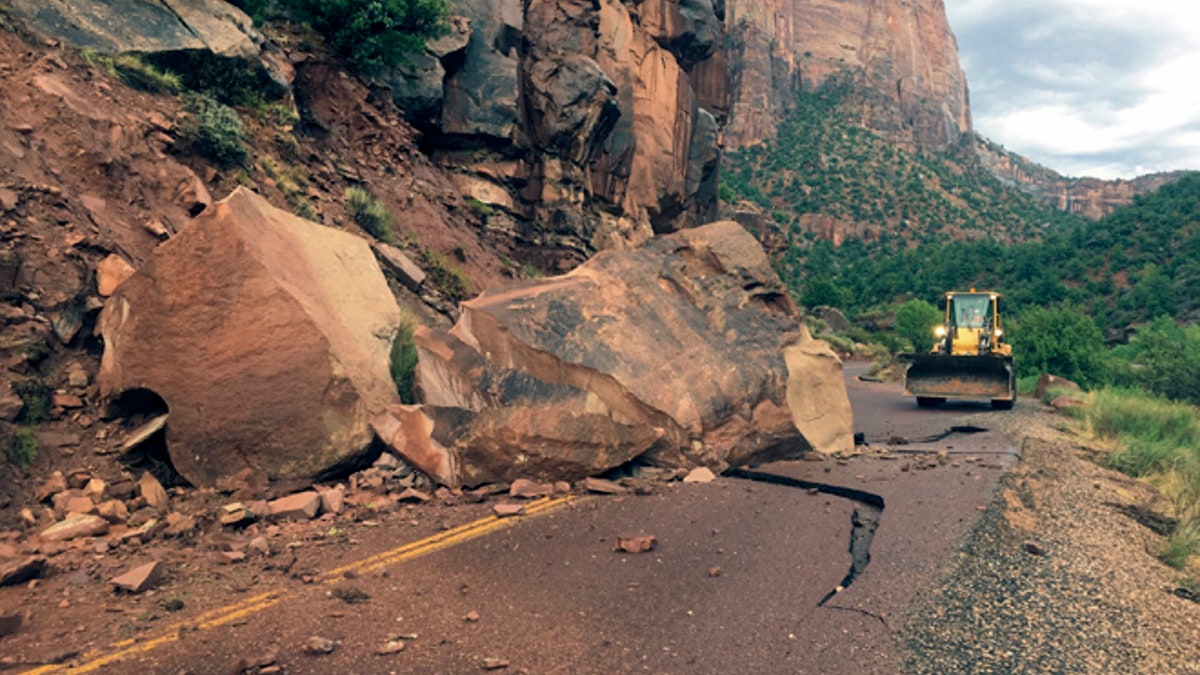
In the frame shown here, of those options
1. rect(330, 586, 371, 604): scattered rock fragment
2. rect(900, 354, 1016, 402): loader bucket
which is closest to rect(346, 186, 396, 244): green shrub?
rect(330, 586, 371, 604): scattered rock fragment

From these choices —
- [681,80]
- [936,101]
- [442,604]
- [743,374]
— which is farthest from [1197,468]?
[936,101]

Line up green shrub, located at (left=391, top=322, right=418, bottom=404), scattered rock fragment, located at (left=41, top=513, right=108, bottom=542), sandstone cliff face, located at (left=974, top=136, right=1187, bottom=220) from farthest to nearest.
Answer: sandstone cliff face, located at (left=974, top=136, right=1187, bottom=220), green shrub, located at (left=391, top=322, right=418, bottom=404), scattered rock fragment, located at (left=41, top=513, right=108, bottom=542)

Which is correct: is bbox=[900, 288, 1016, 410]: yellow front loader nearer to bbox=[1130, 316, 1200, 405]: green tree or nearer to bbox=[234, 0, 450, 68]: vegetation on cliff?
bbox=[1130, 316, 1200, 405]: green tree

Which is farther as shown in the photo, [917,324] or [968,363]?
[917,324]

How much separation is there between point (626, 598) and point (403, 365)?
17.3 ft

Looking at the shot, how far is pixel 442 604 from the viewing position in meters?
4.66

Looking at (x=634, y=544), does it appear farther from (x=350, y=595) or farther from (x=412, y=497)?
(x=412, y=497)

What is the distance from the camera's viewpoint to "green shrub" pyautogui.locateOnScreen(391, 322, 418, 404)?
28.9 ft

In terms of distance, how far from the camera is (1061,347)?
26.1 m

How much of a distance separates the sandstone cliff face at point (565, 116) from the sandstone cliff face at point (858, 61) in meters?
80.9

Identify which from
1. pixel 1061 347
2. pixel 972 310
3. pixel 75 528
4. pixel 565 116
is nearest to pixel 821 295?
pixel 1061 347

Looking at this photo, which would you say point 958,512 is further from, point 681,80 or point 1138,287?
point 1138,287

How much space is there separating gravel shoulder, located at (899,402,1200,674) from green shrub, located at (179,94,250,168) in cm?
1207

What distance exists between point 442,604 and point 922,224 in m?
98.7
